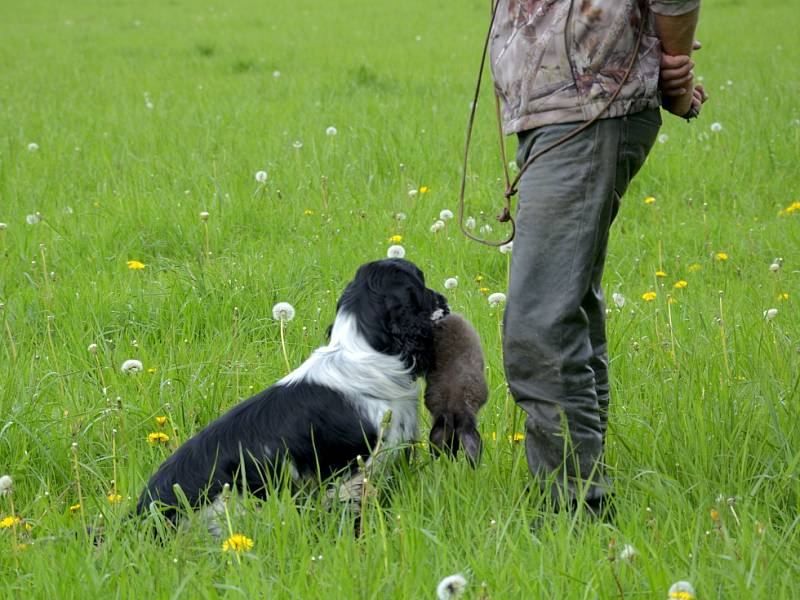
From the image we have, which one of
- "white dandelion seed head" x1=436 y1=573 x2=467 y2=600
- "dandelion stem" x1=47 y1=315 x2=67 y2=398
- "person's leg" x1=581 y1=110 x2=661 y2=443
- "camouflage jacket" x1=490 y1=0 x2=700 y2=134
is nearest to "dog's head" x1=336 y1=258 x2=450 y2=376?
"person's leg" x1=581 y1=110 x2=661 y2=443

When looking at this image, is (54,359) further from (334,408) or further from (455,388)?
(455,388)

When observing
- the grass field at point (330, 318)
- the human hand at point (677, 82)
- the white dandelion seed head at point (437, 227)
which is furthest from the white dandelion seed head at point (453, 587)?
the white dandelion seed head at point (437, 227)

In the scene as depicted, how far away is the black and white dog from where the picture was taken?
9.44ft

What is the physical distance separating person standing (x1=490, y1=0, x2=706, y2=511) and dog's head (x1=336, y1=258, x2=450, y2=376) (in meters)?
0.33

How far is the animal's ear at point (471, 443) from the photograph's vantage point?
3.00 metres

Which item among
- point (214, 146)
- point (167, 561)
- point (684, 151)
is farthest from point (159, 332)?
point (684, 151)

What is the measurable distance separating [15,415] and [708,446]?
2311 mm

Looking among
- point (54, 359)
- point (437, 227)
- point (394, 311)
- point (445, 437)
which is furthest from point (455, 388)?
point (437, 227)

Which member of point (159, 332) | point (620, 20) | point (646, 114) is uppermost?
point (620, 20)

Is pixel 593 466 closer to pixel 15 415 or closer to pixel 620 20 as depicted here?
pixel 620 20

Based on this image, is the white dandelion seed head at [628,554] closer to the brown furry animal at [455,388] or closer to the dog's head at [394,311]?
the brown furry animal at [455,388]

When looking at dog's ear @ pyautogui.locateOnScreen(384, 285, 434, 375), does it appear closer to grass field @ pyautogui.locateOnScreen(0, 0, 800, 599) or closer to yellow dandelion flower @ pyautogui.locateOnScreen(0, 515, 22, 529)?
grass field @ pyautogui.locateOnScreen(0, 0, 800, 599)

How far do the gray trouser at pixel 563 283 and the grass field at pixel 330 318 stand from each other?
184mm

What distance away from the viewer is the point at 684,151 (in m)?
6.99
